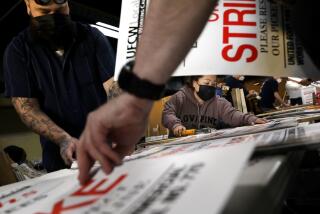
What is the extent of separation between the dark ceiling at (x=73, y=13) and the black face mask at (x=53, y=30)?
429 centimetres

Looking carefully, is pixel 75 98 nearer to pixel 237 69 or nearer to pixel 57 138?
pixel 57 138

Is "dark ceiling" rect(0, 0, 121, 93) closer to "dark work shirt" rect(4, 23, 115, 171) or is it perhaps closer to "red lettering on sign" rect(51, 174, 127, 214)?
"dark work shirt" rect(4, 23, 115, 171)

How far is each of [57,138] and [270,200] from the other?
1082 millimetres

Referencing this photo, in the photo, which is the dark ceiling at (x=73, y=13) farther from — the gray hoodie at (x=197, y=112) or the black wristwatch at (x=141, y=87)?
the black wristwatch at (x=141, y=87)

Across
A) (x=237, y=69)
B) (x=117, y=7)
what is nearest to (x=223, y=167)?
(x=237, y=69)

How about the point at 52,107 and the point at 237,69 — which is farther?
the point at 52,107

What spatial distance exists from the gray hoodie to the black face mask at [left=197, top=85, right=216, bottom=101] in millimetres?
39

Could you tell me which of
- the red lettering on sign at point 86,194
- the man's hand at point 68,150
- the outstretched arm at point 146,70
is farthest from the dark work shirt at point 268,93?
the red lettering on sign at point 86,194

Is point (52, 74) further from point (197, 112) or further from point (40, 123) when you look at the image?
point (197, 112)

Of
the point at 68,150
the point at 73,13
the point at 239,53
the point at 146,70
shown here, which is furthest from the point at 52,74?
the point at 73,13

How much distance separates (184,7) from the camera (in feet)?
1.85

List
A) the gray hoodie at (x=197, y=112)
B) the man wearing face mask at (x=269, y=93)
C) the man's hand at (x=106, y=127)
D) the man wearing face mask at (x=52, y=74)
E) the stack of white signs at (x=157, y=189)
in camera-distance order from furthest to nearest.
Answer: the man wearing face mask at (x=269, y=93) < the gray hoodie at (x=197, y=112) < the man wearing face mask at (x=52, y=74) < the man's hand at (x=106, y=127) < the stack of white signs at (x=157, y=189)

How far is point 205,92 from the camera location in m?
3.05

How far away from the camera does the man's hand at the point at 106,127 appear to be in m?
0.53
